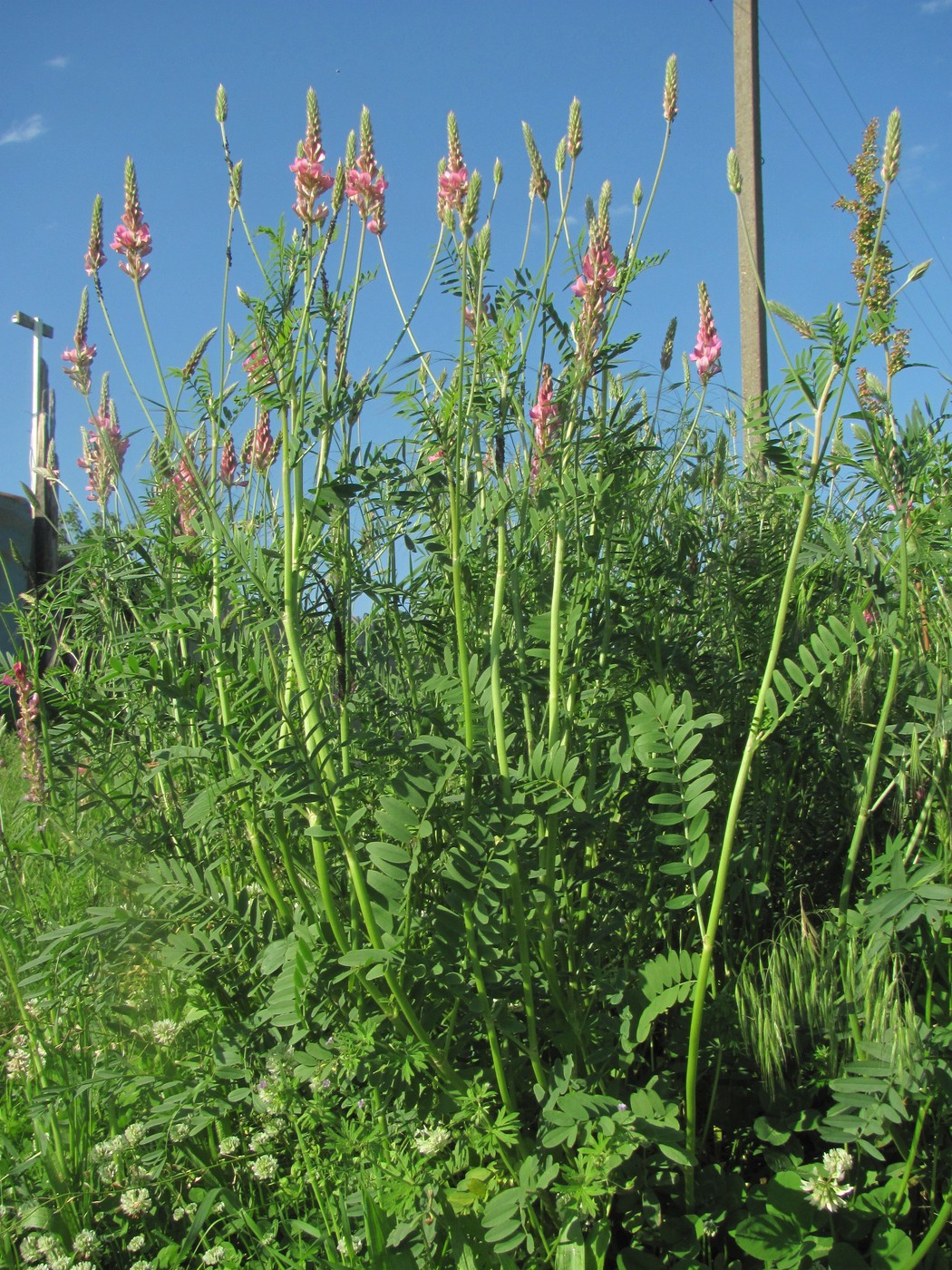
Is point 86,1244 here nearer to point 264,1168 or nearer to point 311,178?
point 264,1168

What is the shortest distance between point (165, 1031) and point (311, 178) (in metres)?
1.41

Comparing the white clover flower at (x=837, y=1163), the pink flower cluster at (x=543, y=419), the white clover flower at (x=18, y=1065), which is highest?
the pink flower cluster at (x=543, y=419)

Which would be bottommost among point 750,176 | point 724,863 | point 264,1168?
point 264,1168

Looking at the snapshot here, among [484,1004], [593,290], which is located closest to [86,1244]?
[484,1004]

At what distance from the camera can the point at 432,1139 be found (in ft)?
4.09

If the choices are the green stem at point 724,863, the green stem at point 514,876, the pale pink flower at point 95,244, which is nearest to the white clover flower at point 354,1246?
the green stem at point 514,876

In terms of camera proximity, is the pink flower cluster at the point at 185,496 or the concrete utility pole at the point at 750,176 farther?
the concrete utility pole at the point at 750,176

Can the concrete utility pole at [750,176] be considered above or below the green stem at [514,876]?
above

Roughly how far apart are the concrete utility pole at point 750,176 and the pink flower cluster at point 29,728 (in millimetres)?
4239

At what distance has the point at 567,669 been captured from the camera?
4.44 feet

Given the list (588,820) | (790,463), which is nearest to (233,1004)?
(588,820)

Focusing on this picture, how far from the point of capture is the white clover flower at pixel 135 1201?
1.44 m

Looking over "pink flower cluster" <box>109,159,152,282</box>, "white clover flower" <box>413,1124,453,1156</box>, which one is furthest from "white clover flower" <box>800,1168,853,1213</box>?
"pink flower cluster" <box>109,159,152,282</box>

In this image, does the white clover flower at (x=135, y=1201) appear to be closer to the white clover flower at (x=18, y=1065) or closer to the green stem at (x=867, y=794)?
the white clover flower at (x=18, y=1065)
